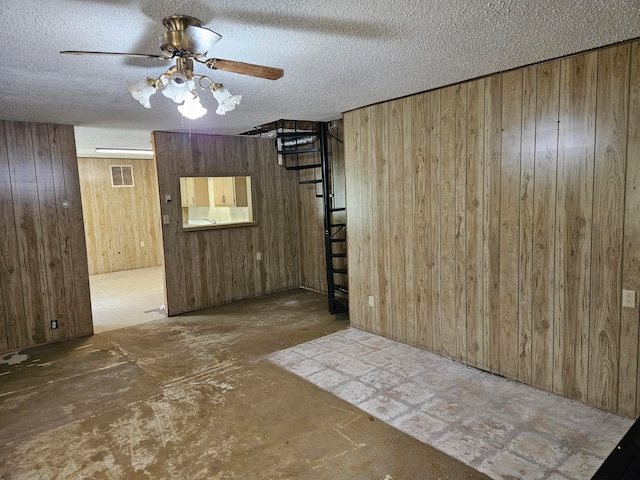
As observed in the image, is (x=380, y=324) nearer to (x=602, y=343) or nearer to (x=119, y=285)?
(x=602, y=343)

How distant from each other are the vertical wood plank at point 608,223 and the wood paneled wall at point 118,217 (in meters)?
6.97

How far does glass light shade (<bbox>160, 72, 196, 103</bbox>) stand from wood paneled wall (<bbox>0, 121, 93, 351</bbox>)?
3.14m

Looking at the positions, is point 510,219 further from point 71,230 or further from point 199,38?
point 71,230

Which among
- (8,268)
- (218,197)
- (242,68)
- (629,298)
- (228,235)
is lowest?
(629,298)

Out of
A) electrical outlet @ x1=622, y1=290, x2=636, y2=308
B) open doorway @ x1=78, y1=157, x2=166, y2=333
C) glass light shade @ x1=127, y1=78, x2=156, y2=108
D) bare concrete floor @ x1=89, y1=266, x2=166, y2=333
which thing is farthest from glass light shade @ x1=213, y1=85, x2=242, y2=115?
open doorway @ x1=78, y1=157, x2=166, y2=333

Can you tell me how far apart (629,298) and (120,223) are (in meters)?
8.29

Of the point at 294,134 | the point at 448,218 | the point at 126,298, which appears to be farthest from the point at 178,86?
the point at 126,298

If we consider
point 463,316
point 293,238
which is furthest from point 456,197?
point 293,238

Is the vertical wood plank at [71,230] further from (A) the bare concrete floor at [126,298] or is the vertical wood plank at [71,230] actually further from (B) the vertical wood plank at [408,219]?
(B) the vertical wood plank at [408,219]

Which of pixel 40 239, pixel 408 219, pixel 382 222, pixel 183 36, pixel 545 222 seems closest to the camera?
pixel 183 36

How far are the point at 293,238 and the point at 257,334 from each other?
226 centimetres

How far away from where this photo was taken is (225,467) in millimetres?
2197

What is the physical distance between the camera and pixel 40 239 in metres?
4.16

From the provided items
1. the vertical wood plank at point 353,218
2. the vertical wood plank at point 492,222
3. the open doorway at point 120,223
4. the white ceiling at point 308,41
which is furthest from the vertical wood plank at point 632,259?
the open doorway at point 120,223
